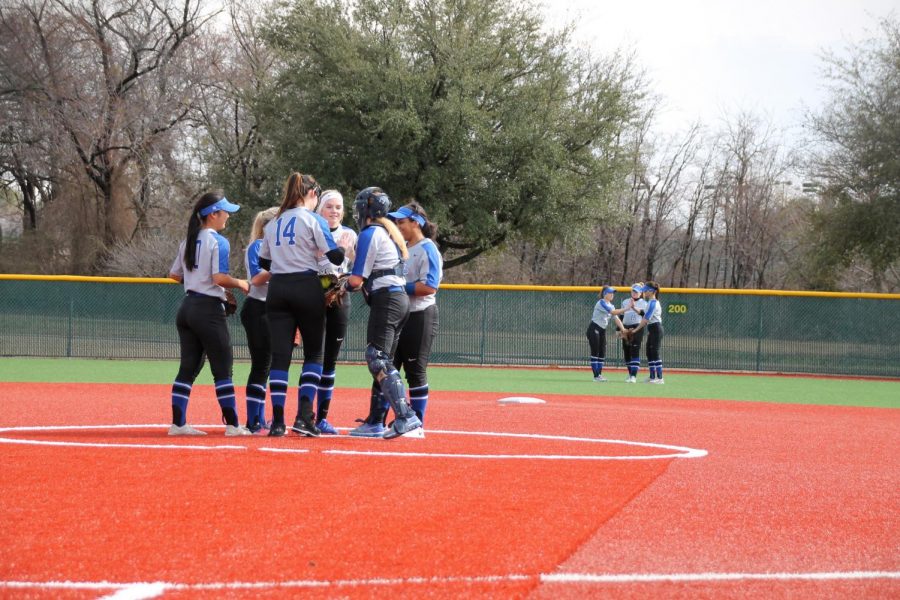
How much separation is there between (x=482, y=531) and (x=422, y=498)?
35.1 inches

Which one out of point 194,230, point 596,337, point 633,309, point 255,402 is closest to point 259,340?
point 255,402

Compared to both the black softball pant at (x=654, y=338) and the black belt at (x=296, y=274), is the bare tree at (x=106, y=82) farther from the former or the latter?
the black belt at (x=296, y=274)

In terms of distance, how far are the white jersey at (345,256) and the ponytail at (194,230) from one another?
1038 mm

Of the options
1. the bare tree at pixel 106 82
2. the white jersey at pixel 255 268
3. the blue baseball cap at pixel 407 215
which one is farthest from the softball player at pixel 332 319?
the bare tree at pixel 106 82

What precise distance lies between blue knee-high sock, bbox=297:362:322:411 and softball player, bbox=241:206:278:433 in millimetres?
531

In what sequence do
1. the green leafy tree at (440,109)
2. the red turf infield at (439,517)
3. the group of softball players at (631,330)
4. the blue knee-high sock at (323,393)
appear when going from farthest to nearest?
1. the green leafy tree at (440,109)
2. the group of softball players at (631,330)
3. the blue knee-high sock at (323,393)
4. the red turf infield at (439,517)

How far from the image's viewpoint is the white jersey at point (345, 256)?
8352mm

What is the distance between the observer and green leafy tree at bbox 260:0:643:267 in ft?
113

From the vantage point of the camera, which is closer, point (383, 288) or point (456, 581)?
point (456, 581)

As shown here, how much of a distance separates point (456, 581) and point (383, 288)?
4.61 meters

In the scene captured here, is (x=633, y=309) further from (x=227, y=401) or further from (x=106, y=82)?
(x=106, y=82)

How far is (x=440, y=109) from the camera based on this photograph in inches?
1355

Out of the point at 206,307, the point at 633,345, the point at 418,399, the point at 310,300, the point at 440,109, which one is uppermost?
the point at 440,109

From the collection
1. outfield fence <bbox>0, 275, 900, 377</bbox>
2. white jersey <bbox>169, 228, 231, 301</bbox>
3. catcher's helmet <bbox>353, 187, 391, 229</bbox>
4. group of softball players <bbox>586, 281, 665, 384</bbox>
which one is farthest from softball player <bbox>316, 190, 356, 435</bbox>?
outfield fence <bbox>0, 275, 900, 377</bbox>
